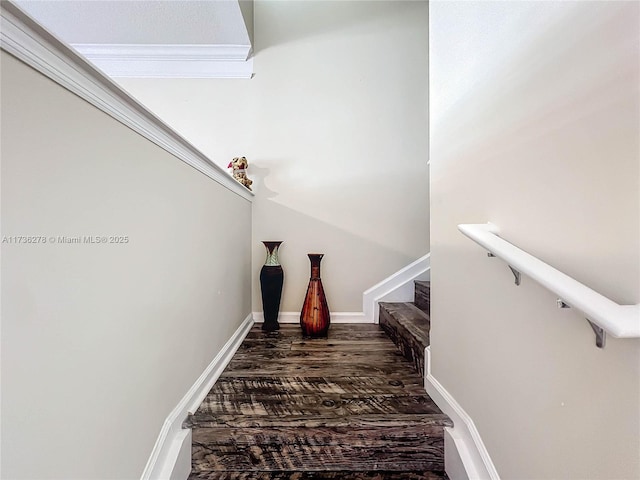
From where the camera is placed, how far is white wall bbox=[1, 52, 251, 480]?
0.43 metres

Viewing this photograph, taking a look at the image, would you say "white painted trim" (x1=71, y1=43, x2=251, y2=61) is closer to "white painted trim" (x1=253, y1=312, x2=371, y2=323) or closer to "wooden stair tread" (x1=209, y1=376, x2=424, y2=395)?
"white painted trim" (x1=253, y1=312, x2=371, y2=323)

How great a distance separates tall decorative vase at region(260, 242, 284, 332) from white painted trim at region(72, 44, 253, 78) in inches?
52.3

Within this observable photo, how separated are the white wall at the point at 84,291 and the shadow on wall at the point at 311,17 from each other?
5.70 feet

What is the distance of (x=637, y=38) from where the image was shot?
1.50 feet

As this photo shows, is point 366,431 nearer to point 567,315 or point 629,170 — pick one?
point 567,315

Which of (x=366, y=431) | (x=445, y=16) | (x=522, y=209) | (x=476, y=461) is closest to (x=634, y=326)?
(x=522, y=209)

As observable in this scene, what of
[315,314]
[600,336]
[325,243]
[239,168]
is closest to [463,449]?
[600,336]

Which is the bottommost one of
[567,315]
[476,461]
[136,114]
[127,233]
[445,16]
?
[476,461]

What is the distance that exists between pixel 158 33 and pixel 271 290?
1.84 meters

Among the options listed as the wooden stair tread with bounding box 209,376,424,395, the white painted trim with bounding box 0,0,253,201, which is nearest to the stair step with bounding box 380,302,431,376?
the wooden stair tread with bounding box 209,376,424,395

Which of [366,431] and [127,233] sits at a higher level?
[127,233]

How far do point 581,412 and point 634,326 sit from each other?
25 cm

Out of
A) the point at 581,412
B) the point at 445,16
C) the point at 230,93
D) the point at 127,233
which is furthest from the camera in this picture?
the point at 230,93

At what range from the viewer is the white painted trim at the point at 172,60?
6.72ft
